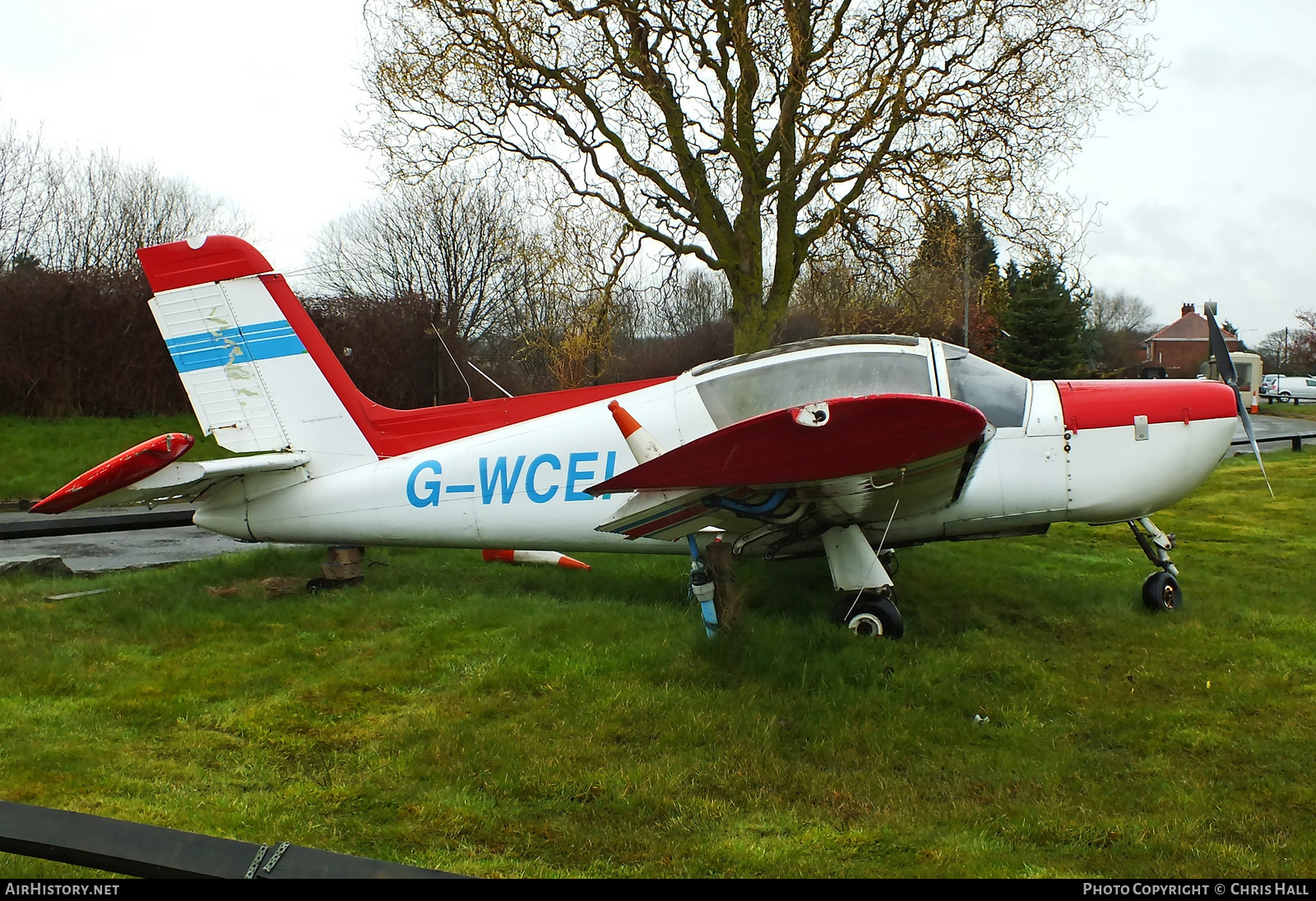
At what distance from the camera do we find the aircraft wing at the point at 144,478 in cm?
522

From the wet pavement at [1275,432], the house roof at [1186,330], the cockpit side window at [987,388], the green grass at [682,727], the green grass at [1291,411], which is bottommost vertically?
the green grass at [682,727]

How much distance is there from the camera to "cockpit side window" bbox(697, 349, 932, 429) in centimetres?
533

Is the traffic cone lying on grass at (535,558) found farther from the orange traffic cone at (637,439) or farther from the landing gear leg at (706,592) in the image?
the orange traffic cone at (637,439)

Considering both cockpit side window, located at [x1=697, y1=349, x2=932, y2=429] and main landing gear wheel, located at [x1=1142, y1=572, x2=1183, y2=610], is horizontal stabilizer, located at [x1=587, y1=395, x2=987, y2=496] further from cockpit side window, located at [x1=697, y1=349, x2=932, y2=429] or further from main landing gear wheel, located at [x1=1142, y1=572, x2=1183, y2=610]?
main landing gear wheel, located at [x1=1142, y1=572, x2=1183, y2=610]

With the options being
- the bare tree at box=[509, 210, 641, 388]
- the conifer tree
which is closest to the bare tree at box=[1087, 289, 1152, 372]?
the conifer tree

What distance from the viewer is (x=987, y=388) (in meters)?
5.55

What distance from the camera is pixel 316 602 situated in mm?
6105

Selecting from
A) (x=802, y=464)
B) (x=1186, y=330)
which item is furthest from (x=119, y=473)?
(x=1186, y=330)

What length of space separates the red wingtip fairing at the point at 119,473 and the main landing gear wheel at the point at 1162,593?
6096 millimetres

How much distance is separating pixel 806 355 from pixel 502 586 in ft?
9.50

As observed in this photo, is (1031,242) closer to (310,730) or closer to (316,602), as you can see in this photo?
(316,602)

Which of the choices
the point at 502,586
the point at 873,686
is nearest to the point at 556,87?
the point at 502,586

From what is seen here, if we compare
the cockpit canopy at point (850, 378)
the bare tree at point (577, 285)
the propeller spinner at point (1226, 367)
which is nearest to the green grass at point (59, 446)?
the bare tree at point (577, 285)

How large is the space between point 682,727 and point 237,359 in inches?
171
